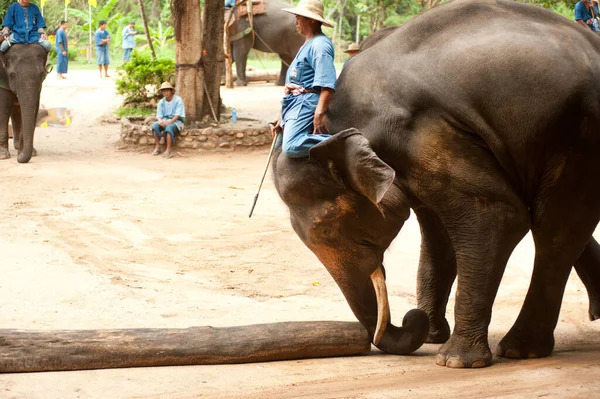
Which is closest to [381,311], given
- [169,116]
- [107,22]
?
[169,116]

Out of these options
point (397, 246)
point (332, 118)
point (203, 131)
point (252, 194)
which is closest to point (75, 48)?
point (203, 131)

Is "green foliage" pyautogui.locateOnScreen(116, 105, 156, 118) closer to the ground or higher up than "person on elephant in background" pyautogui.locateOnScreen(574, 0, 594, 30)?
closer to the ground

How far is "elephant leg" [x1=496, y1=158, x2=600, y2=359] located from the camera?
5204 millimetres

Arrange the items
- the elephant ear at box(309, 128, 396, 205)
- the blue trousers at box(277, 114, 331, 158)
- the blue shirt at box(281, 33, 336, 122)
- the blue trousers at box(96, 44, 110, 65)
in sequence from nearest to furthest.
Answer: the elephant ear at box(309, 128, 396, 205)
the blue trousers at box(277, 114, 331, 158)
the blue shirt at box(281, 33, 336, 122)
the blue trousers at box(96, 44, 110, 65)

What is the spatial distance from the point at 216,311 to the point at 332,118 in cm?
189

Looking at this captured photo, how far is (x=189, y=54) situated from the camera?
14406 mm

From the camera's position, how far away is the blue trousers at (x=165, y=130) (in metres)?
14.0

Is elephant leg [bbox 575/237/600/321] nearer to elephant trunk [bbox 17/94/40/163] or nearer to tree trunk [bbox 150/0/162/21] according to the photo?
elephant trunk [bbox 17/94/40/163]

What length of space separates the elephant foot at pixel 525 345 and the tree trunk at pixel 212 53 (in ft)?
32.2

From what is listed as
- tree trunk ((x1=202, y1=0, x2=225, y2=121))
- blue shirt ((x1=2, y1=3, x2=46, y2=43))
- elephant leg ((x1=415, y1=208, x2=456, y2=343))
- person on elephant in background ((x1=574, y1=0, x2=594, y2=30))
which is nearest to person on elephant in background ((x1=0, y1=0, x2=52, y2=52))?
blue shirt ((x1=2, y1=3, x2=46, y2=43))

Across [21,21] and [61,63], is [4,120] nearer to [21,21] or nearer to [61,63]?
[21,21]

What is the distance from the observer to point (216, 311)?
662 cm

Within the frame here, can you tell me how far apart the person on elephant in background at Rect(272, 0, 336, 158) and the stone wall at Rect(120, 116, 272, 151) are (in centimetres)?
880

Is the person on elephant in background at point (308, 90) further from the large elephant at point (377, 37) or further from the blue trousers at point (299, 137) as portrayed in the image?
the large elephant at point (377, 37)
